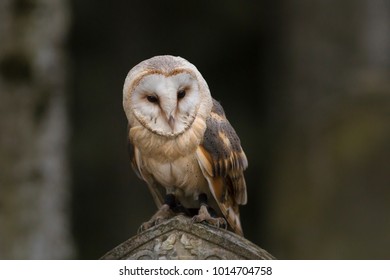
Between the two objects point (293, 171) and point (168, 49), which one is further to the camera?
point (168, 49)

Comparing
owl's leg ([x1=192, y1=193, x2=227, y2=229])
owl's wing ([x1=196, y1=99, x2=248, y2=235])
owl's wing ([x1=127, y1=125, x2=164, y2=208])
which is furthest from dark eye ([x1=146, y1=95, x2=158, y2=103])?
owl's leg ([x1=192, y1=193, x2=227, y2=229])

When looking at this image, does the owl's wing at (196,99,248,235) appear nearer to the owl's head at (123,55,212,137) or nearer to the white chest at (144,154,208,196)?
the white chest at (144,154,208,196)

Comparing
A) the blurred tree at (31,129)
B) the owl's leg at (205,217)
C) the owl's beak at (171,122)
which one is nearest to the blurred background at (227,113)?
the blurred tree at (31,129)

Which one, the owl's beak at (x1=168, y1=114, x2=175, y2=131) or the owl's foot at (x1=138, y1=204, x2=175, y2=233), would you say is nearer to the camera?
the owl's beak at (x1=168, y1=114, x2=175, y2=131)

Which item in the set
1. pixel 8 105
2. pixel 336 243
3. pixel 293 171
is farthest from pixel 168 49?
pixel 8 105

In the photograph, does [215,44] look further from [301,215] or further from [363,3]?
[301,215]

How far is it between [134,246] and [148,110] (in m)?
0.66

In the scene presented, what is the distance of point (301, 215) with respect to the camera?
11414 millimetres

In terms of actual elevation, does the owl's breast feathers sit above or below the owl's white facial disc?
below

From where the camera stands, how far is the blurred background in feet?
29.9

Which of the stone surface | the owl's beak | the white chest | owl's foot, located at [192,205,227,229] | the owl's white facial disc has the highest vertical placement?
the owl's white facial disc

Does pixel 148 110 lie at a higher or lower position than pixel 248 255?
higher

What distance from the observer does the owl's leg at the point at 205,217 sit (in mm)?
5102

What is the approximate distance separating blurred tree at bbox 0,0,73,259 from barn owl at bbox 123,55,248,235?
11.7 ft
